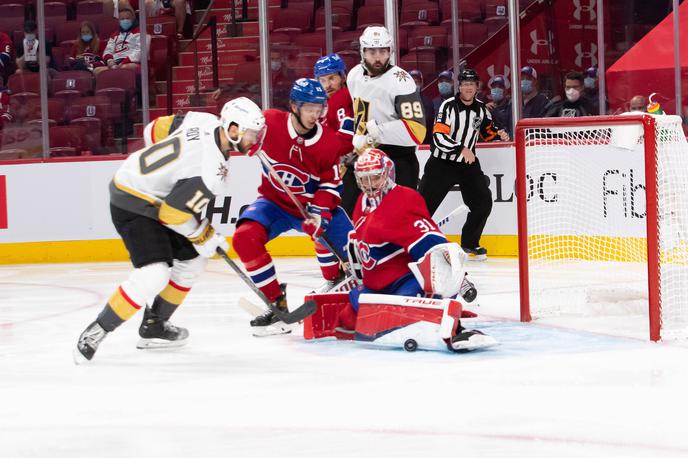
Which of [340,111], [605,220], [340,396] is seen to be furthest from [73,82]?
[340,396]

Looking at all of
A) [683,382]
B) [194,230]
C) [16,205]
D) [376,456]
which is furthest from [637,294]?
[16,205]

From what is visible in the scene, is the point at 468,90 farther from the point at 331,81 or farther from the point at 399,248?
the point at 399,248

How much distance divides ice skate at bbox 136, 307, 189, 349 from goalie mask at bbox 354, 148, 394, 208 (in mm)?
936

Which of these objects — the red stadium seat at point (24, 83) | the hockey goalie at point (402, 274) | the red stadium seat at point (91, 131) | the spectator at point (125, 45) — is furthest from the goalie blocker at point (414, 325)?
the red stadium seat at point (24, 83)

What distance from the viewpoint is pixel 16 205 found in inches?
323

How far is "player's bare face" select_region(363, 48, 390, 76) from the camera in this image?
590cm

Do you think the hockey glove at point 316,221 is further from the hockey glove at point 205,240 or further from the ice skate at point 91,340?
the ice skate at point 91,340

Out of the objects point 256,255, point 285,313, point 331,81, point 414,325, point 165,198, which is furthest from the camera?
point 331,81

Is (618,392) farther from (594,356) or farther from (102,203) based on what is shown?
(102,203)

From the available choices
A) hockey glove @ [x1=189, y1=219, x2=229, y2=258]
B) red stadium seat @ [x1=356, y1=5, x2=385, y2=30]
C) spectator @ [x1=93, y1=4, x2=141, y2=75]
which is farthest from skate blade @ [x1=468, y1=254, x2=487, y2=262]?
hockey glove @ [x1=189, y1=219, x2=229, y2=258]

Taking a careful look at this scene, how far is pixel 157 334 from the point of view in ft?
15.2

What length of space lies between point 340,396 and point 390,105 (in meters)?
2.67

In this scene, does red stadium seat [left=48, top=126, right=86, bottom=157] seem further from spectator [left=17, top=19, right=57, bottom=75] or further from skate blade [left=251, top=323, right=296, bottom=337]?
skate blade [left=251, top=323, right=296, bottom=337]

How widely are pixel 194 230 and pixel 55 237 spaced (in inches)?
173
